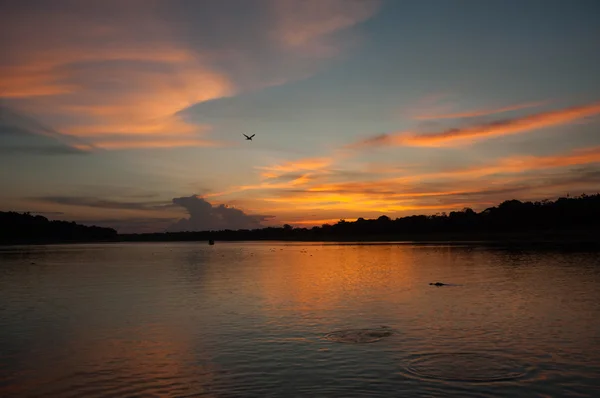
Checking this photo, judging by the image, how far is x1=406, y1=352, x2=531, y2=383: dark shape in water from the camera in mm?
17075

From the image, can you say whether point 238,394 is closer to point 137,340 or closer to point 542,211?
point 137,340

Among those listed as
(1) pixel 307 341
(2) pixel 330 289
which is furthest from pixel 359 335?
(2) pixel 330 289

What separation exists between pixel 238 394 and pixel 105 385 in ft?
15.2

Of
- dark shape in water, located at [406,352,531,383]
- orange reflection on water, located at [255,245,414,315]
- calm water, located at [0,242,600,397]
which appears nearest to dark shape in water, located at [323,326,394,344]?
calm water, located at [0,242,600,397]

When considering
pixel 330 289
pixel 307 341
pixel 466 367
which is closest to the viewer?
pixel 466 367

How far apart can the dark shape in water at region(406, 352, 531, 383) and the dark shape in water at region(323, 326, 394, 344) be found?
3657mm

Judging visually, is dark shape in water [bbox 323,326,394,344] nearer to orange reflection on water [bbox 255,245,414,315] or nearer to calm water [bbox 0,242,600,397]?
calm water [bbox 0,242,600,397]

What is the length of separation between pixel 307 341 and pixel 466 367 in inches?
289

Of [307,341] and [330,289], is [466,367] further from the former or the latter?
[330,289]

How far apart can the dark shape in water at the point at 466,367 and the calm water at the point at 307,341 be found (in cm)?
4

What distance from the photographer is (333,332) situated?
2531cm

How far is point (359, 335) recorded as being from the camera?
24.5 meters

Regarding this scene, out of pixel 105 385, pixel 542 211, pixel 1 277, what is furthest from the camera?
pixel 542 211

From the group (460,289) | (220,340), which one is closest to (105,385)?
(220,340)
